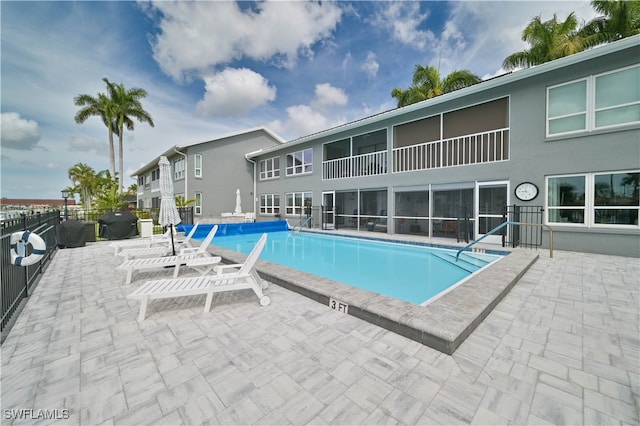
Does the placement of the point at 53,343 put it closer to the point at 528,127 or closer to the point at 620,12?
the point at 528,127

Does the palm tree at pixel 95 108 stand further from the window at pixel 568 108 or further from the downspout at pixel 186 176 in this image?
the window at pixel 568 108

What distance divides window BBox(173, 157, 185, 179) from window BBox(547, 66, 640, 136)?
20.9 meters

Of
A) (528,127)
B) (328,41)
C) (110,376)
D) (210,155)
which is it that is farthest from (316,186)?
(110,376)

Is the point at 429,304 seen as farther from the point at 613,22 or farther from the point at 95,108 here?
the point at 95,108

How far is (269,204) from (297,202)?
3.32m

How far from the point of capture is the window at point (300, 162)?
16438 millimetres

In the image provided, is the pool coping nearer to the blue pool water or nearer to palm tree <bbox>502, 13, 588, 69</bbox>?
the blue pool water

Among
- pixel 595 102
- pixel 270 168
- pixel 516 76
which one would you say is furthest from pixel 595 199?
pixel 270 168

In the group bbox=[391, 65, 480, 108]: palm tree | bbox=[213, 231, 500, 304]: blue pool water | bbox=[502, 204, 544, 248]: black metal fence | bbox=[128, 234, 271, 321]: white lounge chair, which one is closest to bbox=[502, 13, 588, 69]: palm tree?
bbox=[391, 65, 480, 108]: palm tree

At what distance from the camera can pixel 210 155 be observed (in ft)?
63.4

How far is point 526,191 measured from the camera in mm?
8422

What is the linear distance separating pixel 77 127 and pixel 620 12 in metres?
40.6

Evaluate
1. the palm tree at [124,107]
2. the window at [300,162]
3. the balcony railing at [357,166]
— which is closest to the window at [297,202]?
the window at [300,162]

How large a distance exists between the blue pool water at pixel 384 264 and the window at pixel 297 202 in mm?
5518
